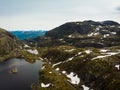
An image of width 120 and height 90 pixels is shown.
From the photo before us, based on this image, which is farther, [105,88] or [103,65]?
[103,65]

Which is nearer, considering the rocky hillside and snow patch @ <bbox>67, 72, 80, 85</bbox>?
the rocky hillside

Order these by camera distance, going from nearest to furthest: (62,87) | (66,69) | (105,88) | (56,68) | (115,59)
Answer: (105,88), (62,87), (115,59), (66,69), (56,68)

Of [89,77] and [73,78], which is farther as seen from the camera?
[73,78]

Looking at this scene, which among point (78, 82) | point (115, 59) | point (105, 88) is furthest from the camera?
point (115, 59)

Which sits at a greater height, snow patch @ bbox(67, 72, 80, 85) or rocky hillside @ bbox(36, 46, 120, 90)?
rocky hillside @ bbox(36, 46, 120, 90)

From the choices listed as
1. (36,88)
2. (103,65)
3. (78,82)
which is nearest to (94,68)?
(103,65)

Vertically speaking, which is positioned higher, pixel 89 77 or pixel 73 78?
pixel 89 77

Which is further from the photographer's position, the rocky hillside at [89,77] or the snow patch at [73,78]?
the snow patch at [73,78]

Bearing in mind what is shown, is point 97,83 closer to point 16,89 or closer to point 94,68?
point 94,68

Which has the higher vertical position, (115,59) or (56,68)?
(115,59)

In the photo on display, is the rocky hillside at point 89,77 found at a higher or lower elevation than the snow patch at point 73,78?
higher

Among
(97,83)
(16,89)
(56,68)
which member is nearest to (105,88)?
(97,83)
